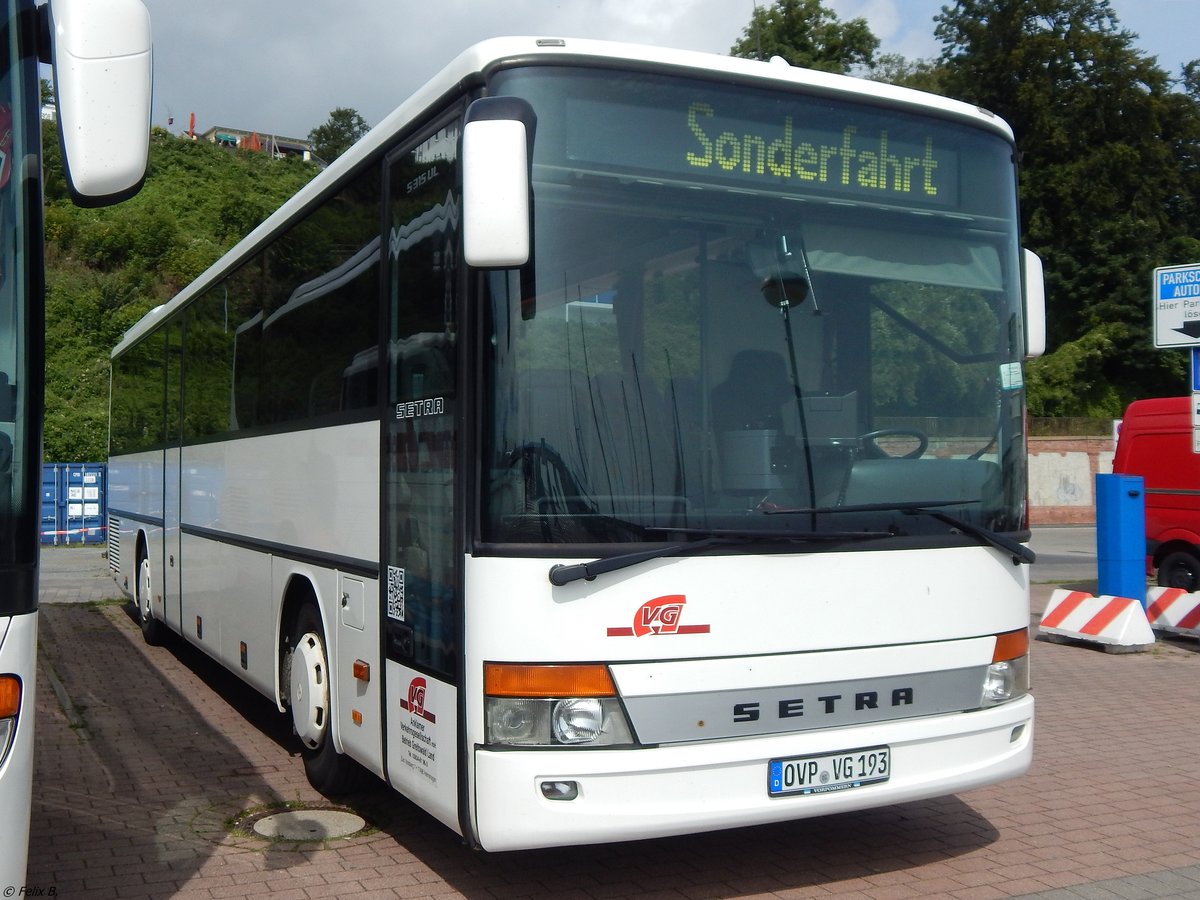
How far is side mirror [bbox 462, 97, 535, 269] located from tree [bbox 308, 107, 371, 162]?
10118 cm

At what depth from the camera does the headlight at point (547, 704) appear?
4375 mm

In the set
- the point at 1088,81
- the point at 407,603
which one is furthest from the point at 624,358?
the point at 1088,81

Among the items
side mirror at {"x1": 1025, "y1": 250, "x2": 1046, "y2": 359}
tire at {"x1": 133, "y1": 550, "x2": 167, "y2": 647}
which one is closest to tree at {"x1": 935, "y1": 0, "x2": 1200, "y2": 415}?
tire at {"x1": 133, "y1": 550, "x2": 167, "y2": 647}

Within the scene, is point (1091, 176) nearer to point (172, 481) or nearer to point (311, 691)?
point (172, 481)

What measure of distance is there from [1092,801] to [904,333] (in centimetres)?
305

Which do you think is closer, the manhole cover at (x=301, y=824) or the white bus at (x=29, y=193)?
the white bus at (x=29, y=193)

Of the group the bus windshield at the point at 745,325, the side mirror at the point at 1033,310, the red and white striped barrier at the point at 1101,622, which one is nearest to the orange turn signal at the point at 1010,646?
the bus windshield at the point at 745,325

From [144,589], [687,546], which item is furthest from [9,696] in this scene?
[144,589]

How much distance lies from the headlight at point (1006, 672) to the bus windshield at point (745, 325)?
48 centimetres

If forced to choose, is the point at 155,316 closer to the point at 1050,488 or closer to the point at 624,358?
the point at 624,358

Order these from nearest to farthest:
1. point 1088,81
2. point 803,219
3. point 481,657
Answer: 1. point 481,657
2. point 803,219
3. point 1088,81

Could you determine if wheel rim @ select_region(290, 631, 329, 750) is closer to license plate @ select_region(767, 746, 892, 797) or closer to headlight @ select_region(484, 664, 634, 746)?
headlight @ select_region(484, 664, 634, 746)

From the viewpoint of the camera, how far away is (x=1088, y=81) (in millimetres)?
48438

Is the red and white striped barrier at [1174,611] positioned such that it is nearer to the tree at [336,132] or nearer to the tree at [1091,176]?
the tree at [1091,176]
